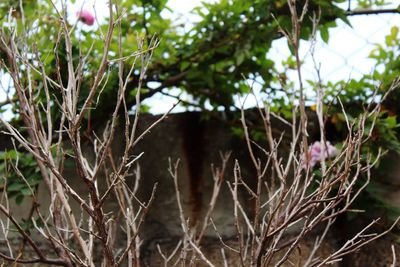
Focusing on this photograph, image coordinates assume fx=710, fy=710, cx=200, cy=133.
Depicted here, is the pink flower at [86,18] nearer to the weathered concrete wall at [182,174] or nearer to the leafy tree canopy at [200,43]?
the leafy tree canopy at [200,43]

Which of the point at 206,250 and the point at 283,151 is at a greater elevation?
the point at 283,151

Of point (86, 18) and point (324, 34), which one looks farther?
point (86, 18)

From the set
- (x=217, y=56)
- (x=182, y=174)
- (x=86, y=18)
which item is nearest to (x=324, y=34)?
(x=217, y=56)

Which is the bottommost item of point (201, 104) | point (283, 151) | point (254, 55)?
point (283, 151)

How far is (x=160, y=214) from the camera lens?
6.07ft

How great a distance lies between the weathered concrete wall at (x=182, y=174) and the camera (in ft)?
5.99

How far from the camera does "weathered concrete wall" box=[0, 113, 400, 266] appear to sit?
1825 mm

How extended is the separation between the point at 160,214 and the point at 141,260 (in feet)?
0.42

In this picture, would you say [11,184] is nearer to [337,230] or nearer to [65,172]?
[65,172]

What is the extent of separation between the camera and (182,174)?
1893 millimetres

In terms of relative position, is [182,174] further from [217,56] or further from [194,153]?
[217,56]

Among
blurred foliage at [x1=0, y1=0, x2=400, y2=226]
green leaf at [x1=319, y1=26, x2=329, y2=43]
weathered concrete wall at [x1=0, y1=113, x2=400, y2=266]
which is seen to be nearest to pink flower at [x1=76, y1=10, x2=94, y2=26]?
blurred foliage at [x1=0, y1=0, x2=400, y2=226]

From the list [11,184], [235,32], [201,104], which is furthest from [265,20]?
[11,184]

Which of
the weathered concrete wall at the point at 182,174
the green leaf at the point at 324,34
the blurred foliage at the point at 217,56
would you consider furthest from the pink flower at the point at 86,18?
the green leaf at the point at 324,34
